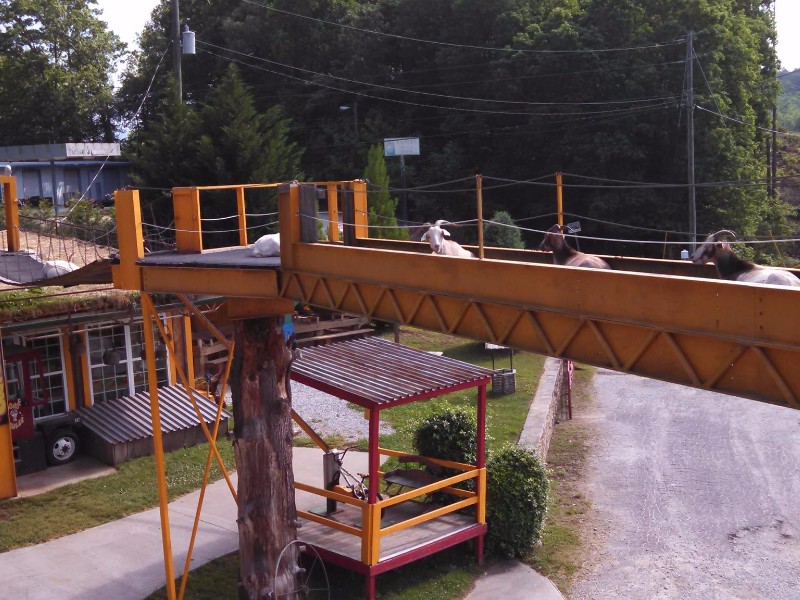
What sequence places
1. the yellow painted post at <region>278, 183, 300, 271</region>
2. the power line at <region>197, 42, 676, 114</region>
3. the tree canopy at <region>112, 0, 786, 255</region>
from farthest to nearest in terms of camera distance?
1. the power line at <region>197, 42, 676, 114</region>
2. the tree canopy at <region>112, 0, 786, 255</region>
3. the yellow painted post at <region>278, 183, 300, 271</region>

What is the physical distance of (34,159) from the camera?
109ft

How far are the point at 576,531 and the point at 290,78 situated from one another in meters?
38.7

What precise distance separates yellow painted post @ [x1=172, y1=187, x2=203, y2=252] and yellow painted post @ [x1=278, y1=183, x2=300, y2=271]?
1840 mm

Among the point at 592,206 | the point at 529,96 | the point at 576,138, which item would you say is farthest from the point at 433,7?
the point at 592,206

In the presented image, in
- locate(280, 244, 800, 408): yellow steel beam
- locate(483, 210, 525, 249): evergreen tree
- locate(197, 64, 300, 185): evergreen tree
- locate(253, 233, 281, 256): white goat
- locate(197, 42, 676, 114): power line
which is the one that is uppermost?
locate(197, 42, 676, 114): power line

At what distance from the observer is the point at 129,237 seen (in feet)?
33.7

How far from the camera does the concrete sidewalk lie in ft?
35.7

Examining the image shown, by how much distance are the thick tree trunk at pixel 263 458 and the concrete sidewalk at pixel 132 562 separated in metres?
1.91

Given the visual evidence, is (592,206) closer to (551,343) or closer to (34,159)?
(34,159)

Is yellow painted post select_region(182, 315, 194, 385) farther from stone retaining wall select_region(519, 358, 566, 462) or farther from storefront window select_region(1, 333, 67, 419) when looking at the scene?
stone retaining wall select_region(519, 358, 566, 462)

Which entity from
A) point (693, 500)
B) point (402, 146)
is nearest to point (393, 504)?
point (693, 500)

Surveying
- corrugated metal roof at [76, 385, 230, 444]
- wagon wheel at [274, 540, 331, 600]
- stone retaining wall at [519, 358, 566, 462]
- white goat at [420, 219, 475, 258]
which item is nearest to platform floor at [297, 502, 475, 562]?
wagon wheel at [274, 540, 331, 600]

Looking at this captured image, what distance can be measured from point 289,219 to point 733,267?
429 centimetres

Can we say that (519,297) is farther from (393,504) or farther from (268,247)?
(393,504)
